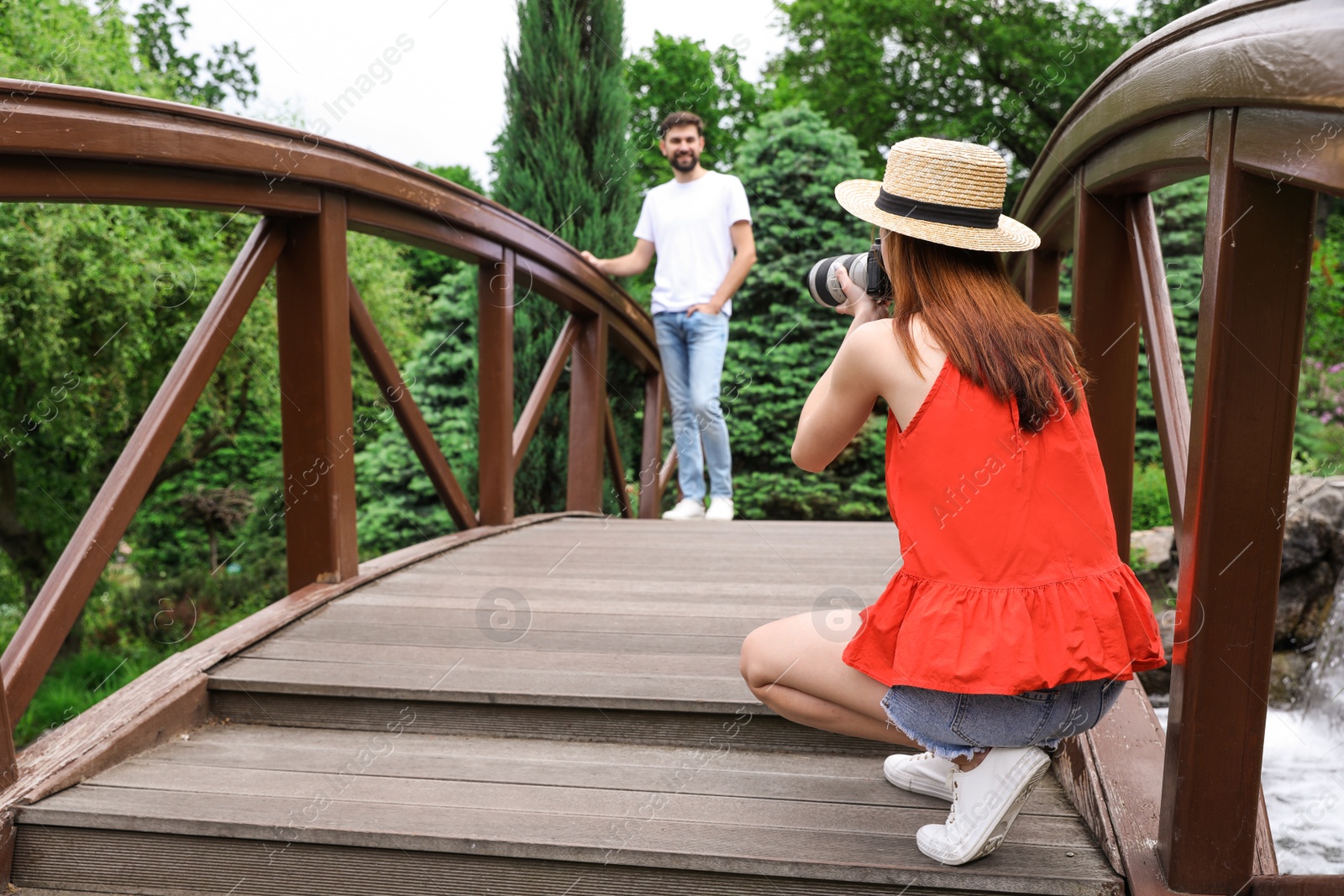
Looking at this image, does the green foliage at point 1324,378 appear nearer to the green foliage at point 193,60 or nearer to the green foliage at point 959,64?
the green foliage at point 959,64

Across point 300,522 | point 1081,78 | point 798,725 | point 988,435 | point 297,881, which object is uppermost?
point 1081,78

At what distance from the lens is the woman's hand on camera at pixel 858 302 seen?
166cm

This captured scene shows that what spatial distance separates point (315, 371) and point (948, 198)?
1.71 metres

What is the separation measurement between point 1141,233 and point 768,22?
62.3 ft

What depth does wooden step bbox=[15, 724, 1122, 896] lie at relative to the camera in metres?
1.52

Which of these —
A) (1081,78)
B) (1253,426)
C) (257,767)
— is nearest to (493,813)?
(257,767)

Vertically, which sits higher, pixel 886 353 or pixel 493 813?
pixel 886 353

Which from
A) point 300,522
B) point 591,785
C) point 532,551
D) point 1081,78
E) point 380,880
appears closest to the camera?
point 380,880

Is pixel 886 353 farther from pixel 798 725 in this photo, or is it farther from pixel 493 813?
pixel 493 813

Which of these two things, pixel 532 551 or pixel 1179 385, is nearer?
pixel 1179 385

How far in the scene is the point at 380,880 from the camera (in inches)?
64.1

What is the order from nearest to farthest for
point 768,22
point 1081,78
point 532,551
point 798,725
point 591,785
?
→ 1. point 591,785
2. point 798,725
3. point 532,551
4. point 1081,78
5. point 768,22

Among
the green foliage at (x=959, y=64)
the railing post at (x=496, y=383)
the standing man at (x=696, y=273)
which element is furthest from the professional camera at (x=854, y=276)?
the green foliage at (x=959, y=64)

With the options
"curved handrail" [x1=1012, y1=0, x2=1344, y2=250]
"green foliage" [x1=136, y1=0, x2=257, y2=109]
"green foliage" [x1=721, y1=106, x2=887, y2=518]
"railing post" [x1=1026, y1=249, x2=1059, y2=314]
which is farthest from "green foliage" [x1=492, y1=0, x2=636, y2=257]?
"curved handrail" [x1=1012, y1=0, x2=1344, y2=250]
